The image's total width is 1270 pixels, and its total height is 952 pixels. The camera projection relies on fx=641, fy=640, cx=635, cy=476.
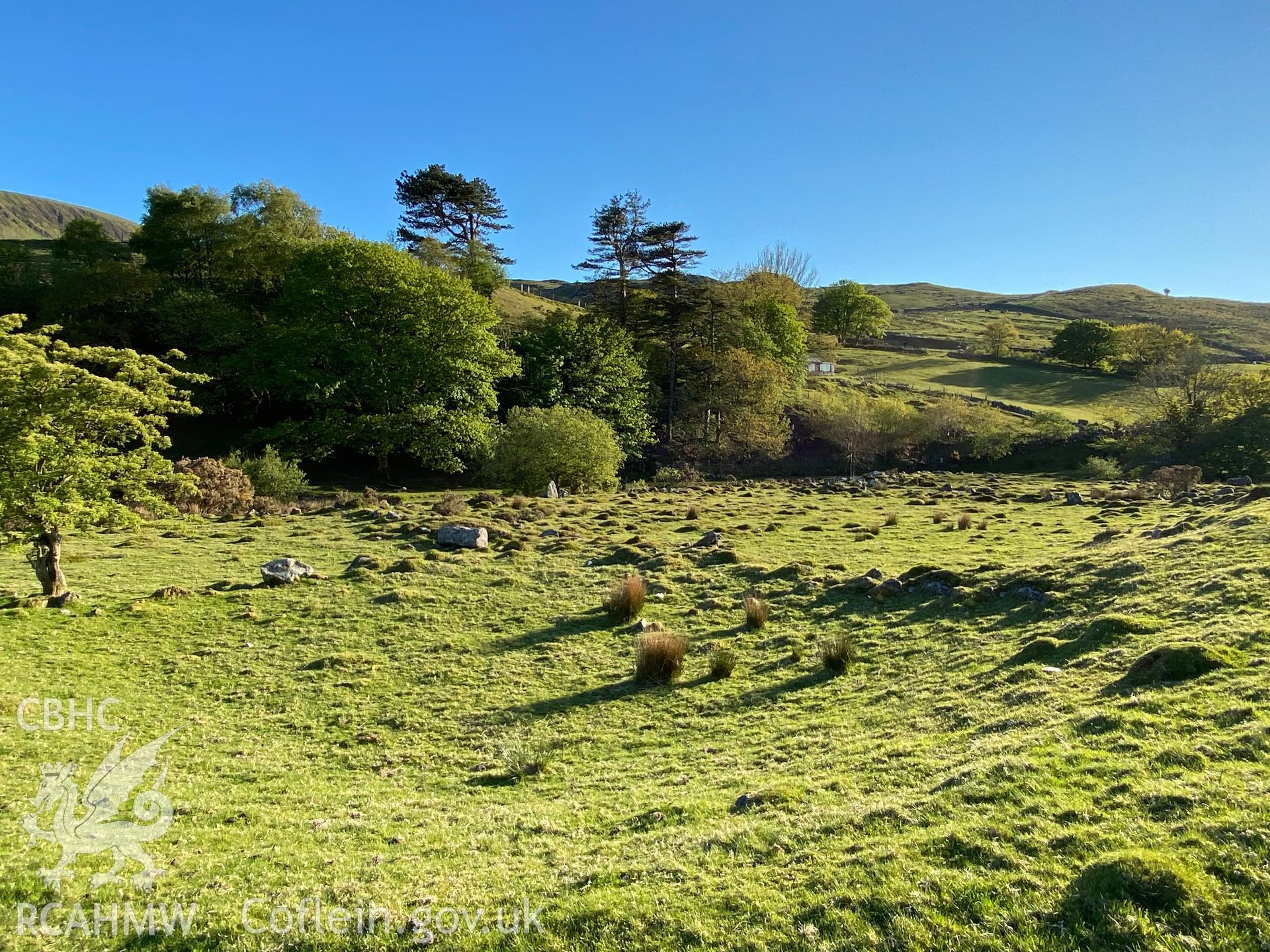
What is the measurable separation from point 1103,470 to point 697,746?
53.7 metres

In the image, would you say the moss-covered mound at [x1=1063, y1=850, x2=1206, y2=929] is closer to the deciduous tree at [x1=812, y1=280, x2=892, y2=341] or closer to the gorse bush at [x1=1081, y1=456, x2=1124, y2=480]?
the gorse bush at [x1=1081, y1=456, x2=1124, y2=480]

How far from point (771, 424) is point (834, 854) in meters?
50.8

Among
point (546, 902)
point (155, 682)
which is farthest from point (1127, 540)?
point (155, 682)

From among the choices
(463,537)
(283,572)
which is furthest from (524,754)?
(463,537)

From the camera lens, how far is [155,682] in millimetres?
10711

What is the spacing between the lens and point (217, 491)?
87.9ft

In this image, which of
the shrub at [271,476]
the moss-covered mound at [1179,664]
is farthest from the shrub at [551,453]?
the moss-covered mound at [1179,664]

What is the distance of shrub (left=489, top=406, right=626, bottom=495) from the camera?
3509 centimetres

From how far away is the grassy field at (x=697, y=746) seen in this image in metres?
4.39

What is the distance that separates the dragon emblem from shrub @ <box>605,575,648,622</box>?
8609mm

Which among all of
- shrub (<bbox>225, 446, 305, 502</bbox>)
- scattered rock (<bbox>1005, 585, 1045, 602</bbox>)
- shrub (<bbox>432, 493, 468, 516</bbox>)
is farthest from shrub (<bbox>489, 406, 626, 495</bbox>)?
scattered rock (<bbox>1005, 585, 1045, 602</bbox>)

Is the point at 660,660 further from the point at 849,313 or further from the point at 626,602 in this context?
the point at 849,313

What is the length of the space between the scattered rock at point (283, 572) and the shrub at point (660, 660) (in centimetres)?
1019

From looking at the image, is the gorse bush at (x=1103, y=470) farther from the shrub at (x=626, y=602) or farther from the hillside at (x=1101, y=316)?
the hillside at (x=1101, y=316)
